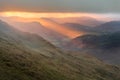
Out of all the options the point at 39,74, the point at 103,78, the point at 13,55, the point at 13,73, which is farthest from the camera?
the point at 103,78

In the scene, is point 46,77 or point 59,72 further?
point 59,72

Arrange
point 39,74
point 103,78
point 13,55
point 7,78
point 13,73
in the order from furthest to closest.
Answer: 1. point 103,78
2. point 13,55
3. point 39,74
4. point 13,73
5. point 7,78

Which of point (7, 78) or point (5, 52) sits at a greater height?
point (5, 52)

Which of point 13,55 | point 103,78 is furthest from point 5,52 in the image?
point 103,78

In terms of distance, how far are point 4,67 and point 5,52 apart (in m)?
24.7

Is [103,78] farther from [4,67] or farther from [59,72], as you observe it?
[4,67]

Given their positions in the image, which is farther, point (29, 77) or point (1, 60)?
point (1, 60)

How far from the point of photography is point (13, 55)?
154 m

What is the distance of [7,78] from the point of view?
118m

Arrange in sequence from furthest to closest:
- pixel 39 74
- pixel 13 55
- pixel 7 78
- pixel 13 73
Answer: pixel 13 55
pixel 39 74
pixel 13 73
pixel 7 78

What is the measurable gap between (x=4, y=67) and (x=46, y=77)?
18.2 metres

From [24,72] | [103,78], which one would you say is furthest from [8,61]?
[103,78]

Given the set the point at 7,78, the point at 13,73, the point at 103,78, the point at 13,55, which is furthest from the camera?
the point at 103,78

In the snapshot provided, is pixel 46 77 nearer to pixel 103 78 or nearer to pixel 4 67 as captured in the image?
pixel 4 67
